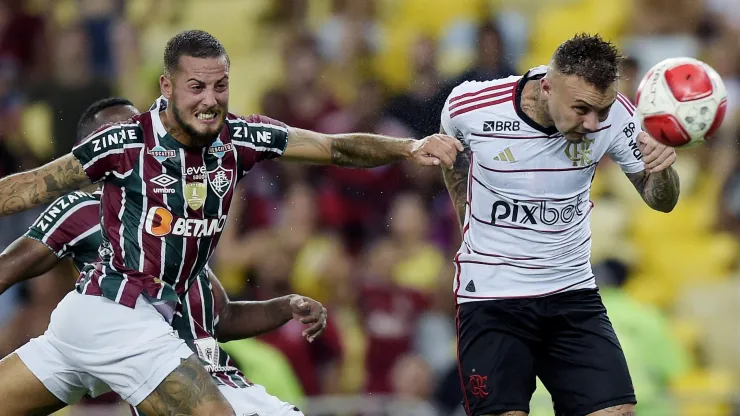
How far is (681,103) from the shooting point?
236 inches

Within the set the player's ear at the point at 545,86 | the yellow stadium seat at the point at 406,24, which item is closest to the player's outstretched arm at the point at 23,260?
the player's ear at the point at 545,86

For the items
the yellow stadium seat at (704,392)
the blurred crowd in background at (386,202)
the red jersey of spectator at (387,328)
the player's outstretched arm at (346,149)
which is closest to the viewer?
the player's outstretched arm at (346,149)

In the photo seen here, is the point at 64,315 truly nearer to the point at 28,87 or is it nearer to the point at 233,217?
the point at 233,217

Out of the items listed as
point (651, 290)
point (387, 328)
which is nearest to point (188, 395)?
point (387, 328)

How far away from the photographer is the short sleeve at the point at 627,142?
626cm

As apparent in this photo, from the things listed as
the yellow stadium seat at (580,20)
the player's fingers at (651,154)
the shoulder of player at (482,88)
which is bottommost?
the player's fingers at (651,154)

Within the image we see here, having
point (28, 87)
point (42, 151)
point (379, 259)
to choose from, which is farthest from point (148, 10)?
point (379, 259)

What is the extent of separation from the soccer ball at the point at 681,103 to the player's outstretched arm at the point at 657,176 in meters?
0.06

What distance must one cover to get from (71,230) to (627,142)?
2.82 meters

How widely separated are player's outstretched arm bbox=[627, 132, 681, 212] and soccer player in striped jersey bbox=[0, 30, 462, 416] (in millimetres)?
898

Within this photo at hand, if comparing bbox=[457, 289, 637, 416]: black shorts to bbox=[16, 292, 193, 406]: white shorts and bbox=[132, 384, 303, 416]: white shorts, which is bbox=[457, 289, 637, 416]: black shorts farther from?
bbox=[16, 292, 193, 406]: white shorts

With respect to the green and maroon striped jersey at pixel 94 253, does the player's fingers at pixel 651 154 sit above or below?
above

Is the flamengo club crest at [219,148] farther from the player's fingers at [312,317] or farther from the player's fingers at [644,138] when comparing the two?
the player's fingers at [644,138]

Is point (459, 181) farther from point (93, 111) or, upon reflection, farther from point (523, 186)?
point (93, 111)
